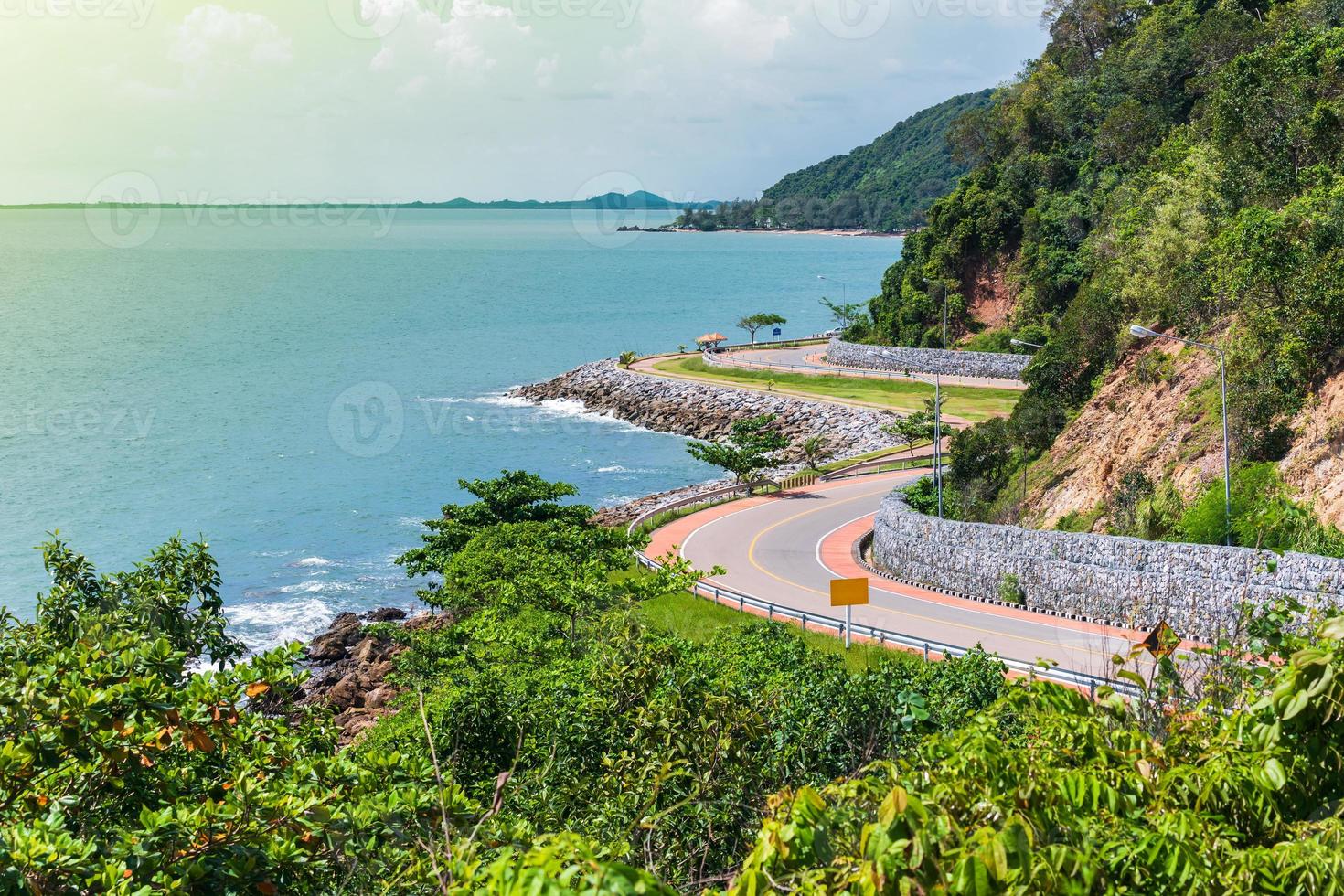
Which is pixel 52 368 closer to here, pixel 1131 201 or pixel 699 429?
pixel 699 429

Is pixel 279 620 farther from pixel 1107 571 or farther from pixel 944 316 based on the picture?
pixel 944 316

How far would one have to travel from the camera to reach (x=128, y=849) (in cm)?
744

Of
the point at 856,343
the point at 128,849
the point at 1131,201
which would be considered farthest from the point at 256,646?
the point at 856,343

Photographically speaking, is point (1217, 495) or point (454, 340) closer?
point (1217, 495)

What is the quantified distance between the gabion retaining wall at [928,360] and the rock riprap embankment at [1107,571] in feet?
142

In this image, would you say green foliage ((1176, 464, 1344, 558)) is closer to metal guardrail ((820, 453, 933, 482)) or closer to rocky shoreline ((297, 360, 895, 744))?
rocky shoreline ((297, 360, 895, 744))

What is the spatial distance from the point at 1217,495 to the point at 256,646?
3210 centimetres

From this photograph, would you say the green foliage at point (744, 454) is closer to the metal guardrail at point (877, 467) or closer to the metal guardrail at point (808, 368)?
the metal guardrail at point (877, 467)

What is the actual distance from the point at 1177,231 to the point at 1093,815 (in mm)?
42942

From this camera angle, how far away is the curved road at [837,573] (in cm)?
2859

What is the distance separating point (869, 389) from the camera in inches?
3179

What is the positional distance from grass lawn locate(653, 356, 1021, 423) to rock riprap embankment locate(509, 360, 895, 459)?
2.88 m

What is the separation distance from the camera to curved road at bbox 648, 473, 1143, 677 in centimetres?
2859

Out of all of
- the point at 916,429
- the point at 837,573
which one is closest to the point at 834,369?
the point at 916,429
